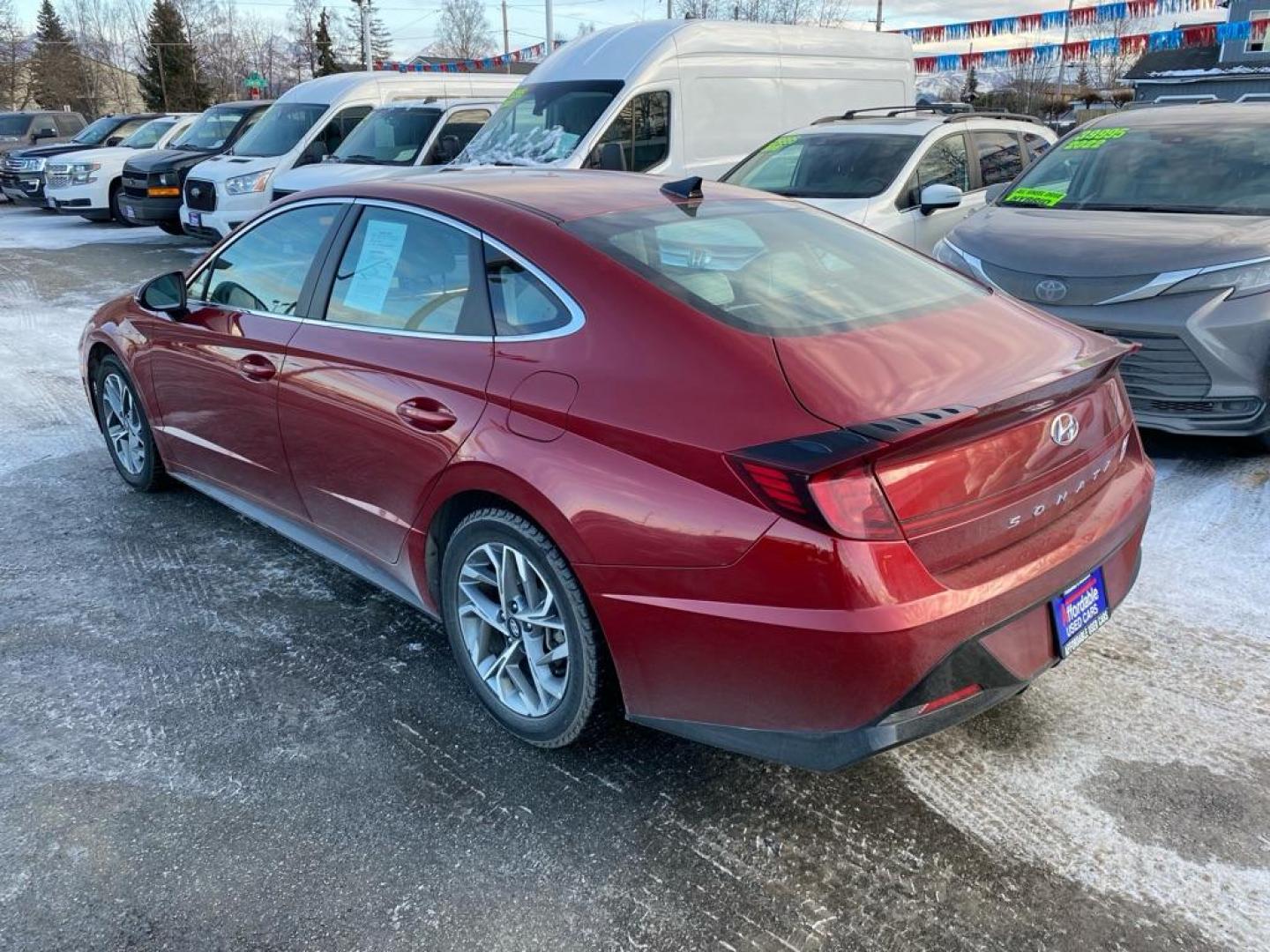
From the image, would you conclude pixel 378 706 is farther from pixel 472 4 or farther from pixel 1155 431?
pixel 472 4

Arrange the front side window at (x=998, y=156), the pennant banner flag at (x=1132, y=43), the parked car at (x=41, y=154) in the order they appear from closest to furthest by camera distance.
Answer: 1. the front side window at (x=998, y=156)
2. the parked car at (x=41, y=154)
3. the pennant banner flag at (x=1132, y=43)

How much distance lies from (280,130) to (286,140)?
326 mm

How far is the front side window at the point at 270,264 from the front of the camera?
12.1ft

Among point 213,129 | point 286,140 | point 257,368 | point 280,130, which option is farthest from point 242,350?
point 213,129

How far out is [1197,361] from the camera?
4.70 metres

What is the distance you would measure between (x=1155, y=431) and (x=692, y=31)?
244 inches

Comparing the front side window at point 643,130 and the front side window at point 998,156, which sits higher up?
the front side window at point 643,130

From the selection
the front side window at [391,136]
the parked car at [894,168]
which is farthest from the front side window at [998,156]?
the front side window at [391,136]

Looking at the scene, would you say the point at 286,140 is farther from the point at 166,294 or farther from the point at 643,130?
the point at 166,294

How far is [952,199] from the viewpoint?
7.27m

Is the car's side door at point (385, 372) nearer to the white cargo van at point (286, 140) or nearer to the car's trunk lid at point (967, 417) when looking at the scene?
the car's trunk lid at point (967, 417)

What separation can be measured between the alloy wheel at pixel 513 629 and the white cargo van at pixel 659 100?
21.7 ft

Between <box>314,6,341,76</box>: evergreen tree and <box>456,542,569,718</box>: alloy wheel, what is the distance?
66.8m

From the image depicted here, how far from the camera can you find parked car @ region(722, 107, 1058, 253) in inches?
301
